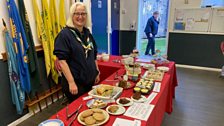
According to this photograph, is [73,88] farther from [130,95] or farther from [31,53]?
[31,53]

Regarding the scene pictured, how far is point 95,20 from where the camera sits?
3.93 m

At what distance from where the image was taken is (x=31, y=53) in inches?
89.7

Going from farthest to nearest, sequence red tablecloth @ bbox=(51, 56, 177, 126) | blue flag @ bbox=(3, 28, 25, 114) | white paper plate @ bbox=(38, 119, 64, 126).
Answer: blue flag @ bbox=(3, 28, 25, 114), red tablecloth @ bbox=(51, 56, 177, 126), white paper plate @ bbox=(38, 119, 64, 126)

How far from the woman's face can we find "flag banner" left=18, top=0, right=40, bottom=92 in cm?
91

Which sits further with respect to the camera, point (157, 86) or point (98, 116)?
point (157, 86)

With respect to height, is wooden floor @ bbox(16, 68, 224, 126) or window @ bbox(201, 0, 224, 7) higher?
window @ bbox(201, 0, 224, 7)

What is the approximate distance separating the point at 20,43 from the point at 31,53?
0.21m

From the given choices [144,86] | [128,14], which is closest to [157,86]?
[144,86]

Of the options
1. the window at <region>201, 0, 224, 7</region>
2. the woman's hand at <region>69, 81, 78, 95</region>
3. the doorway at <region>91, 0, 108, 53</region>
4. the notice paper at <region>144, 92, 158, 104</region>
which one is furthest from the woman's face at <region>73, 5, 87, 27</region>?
the window at <region>201, 0, 224, 7</region>

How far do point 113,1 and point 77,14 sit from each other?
3520 mm

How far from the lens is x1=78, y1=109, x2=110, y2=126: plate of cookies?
3.70 ft

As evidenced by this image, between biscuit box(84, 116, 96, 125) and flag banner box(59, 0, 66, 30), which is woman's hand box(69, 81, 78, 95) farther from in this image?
flag banner box(59, 0, 66, 30)

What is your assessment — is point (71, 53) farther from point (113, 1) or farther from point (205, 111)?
point (113, 1)

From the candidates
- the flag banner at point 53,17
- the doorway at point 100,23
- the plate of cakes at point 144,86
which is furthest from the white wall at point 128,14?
the plate of cakes at point 144,86
